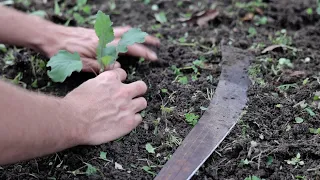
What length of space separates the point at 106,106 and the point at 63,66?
265 millimetres

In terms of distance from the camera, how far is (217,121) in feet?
6.88

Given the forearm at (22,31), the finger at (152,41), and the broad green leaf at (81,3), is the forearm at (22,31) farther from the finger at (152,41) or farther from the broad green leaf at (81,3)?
the broad green leaf at (81,3)

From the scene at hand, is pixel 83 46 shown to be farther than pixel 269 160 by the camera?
Yes

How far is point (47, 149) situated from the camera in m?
1.78

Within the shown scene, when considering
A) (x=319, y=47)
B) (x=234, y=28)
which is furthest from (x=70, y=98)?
(x=319, y=47)

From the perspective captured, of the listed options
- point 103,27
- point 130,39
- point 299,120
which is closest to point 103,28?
point 103,27

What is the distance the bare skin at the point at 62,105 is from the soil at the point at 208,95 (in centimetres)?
8

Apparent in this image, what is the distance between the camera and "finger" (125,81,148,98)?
2.16 metres

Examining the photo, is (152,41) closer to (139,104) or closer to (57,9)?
(139,104)

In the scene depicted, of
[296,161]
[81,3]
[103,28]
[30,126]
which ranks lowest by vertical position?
[296,161]

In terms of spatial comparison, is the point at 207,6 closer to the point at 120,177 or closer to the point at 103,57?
the point at 103,57

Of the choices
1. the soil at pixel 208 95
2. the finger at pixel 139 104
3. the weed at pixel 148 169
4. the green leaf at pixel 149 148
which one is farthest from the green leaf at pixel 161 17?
the weed at pixel 148 169

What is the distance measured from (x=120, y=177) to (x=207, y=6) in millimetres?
1492

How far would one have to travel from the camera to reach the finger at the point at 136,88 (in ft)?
7.08
